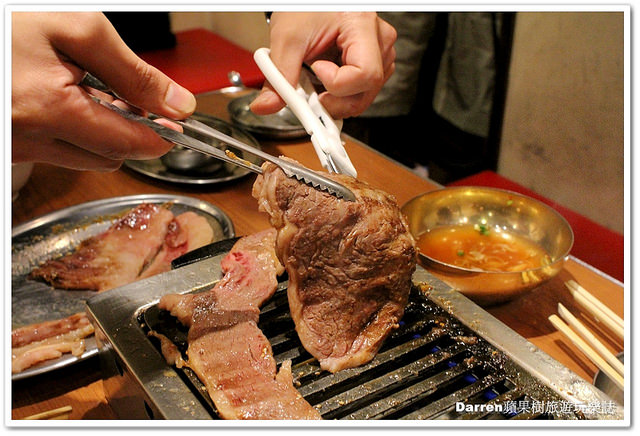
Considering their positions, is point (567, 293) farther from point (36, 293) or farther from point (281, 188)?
point (36, 293)

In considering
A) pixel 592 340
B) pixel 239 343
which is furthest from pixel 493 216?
pixel 239 343

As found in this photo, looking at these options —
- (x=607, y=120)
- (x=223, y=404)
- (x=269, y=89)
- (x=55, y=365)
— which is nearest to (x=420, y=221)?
(x=269, y=89)

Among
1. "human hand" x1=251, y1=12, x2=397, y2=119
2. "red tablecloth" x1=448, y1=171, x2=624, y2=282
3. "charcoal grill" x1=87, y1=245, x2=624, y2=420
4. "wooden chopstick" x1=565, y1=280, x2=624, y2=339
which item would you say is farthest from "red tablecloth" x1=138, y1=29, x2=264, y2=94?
"wooden chopstick" x1=565, y1=280, x2=624, y2=339

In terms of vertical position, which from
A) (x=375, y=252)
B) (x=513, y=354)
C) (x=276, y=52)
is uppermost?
(x=276, y=52)

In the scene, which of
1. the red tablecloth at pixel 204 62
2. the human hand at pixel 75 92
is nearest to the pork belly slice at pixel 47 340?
the human hand at pixel 75 92

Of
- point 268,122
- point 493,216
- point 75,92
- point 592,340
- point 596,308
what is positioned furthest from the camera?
point 268,122

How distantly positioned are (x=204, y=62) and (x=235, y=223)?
293 cm

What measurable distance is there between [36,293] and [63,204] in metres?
0.62

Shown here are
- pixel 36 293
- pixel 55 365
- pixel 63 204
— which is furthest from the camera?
pixel 63 204

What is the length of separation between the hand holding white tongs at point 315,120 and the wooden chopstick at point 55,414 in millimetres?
1001

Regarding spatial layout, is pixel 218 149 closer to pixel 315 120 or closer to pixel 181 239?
pixel 315 120

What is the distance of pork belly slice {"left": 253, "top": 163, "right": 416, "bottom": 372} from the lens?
147 cm

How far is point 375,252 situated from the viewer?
149 cm

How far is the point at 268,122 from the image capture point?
3.29m
